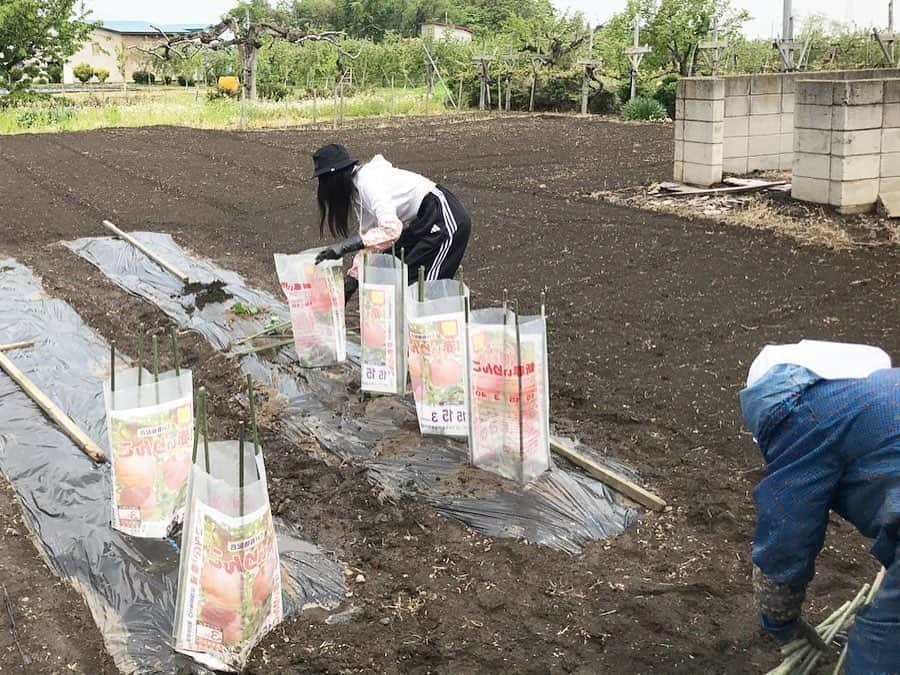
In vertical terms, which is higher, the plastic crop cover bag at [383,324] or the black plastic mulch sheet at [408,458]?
the plastic crop cover bag at [383,324]

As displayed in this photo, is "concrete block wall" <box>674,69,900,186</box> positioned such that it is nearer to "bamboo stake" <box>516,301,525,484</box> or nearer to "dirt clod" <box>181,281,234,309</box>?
"dirt clod" <box>181,281,234,309</box>

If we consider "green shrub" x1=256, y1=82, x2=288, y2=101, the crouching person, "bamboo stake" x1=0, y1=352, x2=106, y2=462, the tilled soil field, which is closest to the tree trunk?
"green shrub" x1=256, y1=82, x2=288, y2=101

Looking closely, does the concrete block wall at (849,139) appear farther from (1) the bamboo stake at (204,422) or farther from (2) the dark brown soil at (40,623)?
(2) the dark brown soil at (40,623)

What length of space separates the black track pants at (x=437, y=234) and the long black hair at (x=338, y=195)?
35 cm

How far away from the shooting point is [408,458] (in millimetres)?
4312

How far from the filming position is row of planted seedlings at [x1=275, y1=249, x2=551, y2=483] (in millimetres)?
3930

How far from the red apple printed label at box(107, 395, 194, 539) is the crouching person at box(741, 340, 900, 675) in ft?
7.44

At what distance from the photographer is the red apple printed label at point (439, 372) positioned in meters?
4.24

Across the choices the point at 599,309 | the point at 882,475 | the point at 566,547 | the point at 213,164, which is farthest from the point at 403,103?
the point at 882,475

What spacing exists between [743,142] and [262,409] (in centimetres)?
764

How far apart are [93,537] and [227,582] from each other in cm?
114

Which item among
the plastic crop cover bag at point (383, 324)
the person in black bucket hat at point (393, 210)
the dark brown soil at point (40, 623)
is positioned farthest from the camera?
the person in black bucket hat at point (393, 210)

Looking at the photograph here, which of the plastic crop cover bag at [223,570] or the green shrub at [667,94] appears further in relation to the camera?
the green shrub at [667,94]

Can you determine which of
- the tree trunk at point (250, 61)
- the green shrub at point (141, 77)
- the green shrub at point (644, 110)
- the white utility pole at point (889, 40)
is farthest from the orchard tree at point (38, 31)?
the white utility pole at point (889, 40)
